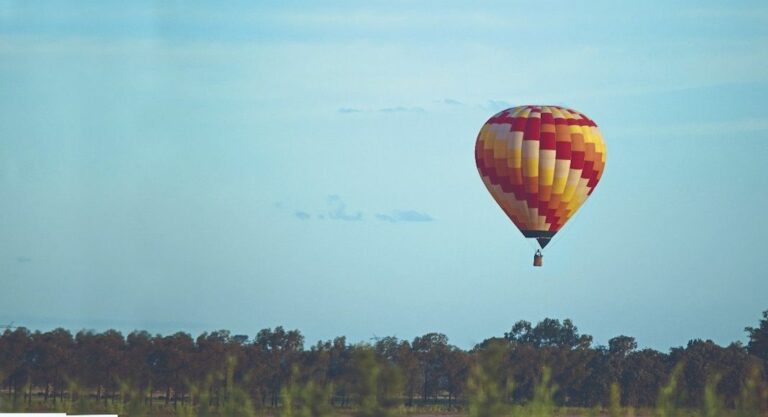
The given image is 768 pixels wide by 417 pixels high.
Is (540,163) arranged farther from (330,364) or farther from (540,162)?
(330,364)

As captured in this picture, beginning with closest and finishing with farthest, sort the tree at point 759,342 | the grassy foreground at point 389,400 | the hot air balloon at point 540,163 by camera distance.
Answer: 1. the grassy foreground at point 389,400
2. the hot air balloon at point 540,163
3. the tree at point 759,342

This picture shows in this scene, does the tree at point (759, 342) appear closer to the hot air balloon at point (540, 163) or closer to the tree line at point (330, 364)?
the tree line at point (330, 364)

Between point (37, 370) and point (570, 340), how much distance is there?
Result: 68313 millimetres

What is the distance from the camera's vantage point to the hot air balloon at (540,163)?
7144 cm

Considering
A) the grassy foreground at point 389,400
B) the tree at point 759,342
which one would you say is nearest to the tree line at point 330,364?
the tree at point 759,342

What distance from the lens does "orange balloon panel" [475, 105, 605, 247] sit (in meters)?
71.4

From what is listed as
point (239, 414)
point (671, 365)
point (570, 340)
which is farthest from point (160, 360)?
point (570, 340)

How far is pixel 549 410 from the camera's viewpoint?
106 ft

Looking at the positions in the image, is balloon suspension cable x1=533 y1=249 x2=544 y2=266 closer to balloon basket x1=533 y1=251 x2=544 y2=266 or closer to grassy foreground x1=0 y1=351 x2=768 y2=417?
balloon basket x1=533 y1=251 x2=544 y2=266

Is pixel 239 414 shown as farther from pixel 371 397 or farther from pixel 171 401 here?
pixel 171 401

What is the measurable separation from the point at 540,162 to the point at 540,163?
0.08 metres

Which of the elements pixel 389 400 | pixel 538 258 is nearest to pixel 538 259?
pixel 538 258

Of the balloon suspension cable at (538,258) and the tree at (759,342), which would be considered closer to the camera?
the balloon suspension cable at (538,258)

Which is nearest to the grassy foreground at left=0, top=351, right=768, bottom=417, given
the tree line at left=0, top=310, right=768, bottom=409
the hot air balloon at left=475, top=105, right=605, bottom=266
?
the tree line at left=0, top=310, right=768, bottom=409
